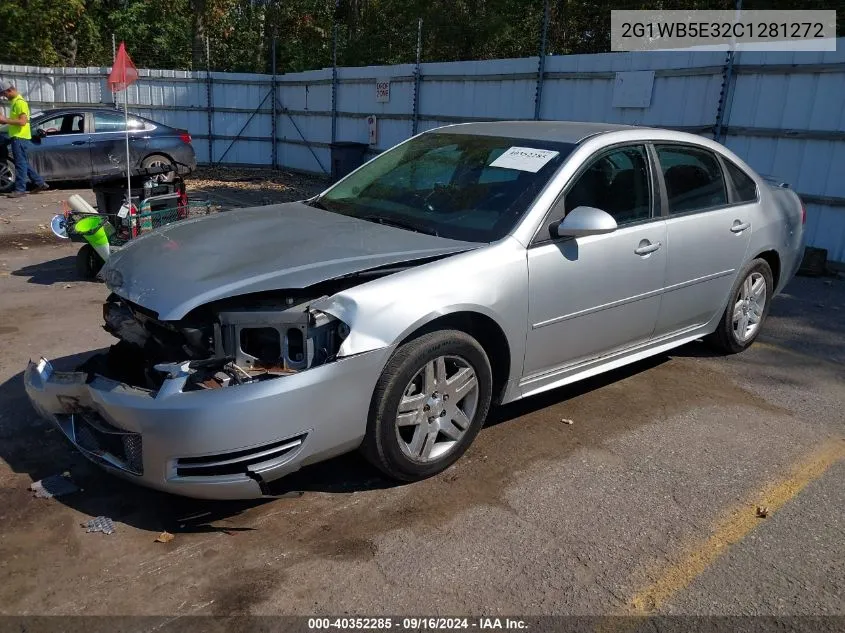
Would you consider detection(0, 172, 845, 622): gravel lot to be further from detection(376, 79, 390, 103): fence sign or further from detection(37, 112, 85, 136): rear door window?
detection(376, 79, 390, 103): fence sign

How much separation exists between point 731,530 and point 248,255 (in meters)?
2.57

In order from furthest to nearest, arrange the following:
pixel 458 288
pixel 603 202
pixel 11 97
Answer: pixel 11 97, pixel 603 202, pixel 458 288

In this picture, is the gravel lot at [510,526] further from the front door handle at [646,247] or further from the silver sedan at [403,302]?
the front door handle at [646,247]

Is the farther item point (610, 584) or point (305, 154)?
point (305, 154)

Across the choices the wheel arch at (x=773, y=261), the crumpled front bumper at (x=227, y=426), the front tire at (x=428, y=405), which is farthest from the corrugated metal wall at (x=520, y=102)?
the crumpled front bumper at (x=227, y=426)

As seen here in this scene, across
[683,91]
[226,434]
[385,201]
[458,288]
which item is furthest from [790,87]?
[226,434]

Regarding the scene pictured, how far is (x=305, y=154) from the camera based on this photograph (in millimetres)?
18016

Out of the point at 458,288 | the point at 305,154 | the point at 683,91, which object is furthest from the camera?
the point at 305,154

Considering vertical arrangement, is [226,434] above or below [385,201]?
below

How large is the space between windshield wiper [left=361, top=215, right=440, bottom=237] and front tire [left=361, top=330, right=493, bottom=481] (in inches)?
26.5

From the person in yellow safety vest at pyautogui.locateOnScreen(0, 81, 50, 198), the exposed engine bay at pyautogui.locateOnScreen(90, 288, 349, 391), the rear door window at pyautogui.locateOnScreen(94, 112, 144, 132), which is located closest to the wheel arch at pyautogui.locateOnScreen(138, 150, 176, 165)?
the rear door window at pyautogui.locateOnScreen(94, 112, 144, 132)

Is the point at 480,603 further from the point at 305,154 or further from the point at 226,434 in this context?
the point at 305,154

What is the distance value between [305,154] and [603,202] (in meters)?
14.6

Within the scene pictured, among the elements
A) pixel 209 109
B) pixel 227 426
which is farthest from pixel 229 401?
pixel 209 109
